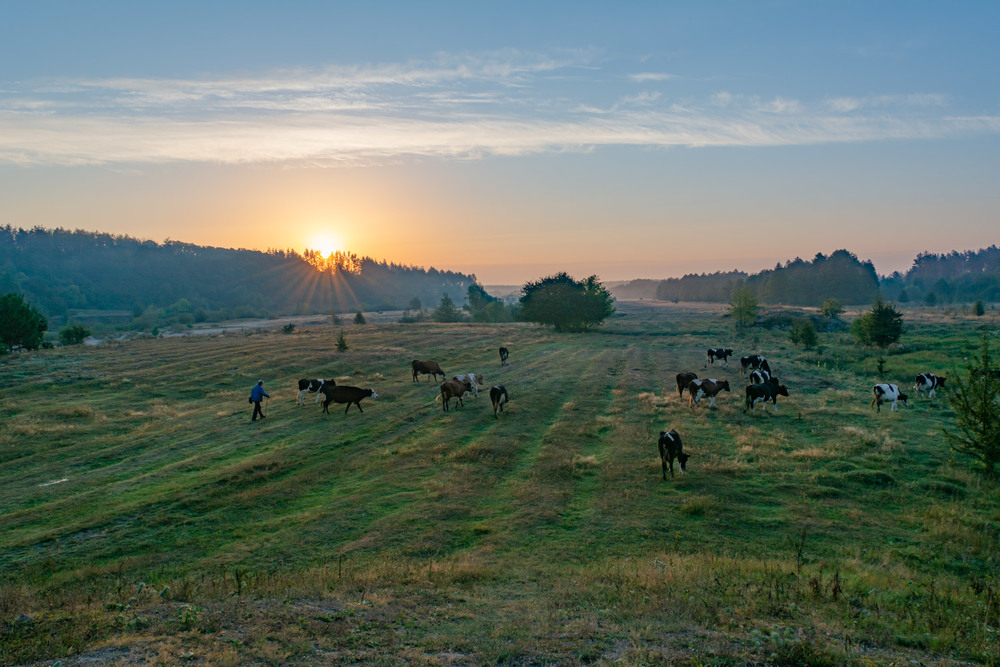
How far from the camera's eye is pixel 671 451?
54.0 feet

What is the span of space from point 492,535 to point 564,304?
240 feet

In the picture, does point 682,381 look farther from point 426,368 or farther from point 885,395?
point 426,368

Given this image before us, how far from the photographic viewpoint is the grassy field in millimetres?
7270

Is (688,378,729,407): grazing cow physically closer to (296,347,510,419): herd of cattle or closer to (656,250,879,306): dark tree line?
(296,347,510,419): herd of cattle

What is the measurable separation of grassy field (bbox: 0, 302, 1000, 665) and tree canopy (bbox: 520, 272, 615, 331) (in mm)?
55315

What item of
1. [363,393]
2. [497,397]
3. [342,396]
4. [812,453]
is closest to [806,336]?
[812,453]

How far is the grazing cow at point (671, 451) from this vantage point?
53.3 ft

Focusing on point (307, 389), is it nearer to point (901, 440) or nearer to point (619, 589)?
point (619, 589)

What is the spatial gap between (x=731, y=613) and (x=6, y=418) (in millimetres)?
31371

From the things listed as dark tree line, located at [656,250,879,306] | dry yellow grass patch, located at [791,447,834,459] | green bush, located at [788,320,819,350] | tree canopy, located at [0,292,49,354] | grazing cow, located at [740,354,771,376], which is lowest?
dry yellow grass patch, located at [791,447,834,459]

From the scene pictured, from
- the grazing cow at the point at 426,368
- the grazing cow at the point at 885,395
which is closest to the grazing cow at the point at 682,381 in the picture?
the grazing cow at the point at 885,395

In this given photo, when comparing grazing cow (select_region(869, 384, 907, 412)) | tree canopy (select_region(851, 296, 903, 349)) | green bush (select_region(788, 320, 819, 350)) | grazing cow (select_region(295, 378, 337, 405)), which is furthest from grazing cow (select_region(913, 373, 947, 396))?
grazing cow (select_region(295, 378, 337, 405))

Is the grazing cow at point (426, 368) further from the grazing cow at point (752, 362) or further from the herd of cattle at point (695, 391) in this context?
the grazing cow at point (752, 362)

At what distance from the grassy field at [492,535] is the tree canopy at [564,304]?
181ft
